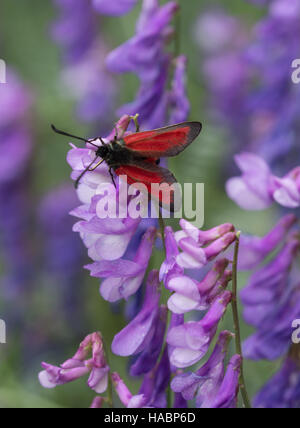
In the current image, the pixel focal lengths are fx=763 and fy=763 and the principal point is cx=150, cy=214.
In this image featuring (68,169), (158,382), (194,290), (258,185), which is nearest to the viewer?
(194,290)

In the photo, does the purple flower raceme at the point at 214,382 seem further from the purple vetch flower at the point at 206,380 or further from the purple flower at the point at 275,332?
the purple flower at the point at 275,332

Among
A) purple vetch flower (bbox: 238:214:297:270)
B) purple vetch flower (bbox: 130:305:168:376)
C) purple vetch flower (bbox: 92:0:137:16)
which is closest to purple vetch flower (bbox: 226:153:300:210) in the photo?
purple vetch flower (bbox: 238:214:297:270)

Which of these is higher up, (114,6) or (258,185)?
(114,6)

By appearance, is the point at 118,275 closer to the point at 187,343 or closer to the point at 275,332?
the point at 187,343

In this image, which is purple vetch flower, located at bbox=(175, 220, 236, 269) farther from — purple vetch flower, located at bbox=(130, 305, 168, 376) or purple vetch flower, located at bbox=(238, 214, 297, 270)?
purple vetch flower, located at bbox=(238, 214, 297, 270)

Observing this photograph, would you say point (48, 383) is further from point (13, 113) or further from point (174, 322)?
point (13, 113)

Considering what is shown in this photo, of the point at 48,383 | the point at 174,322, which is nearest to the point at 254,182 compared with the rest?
the point at 174,322

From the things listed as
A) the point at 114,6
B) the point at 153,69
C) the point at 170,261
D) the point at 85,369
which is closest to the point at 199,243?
the point at 170,261

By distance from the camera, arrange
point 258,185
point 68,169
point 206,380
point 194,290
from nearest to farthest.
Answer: point 194,290 → point 206,380 → point 258,185 → point 68,169
